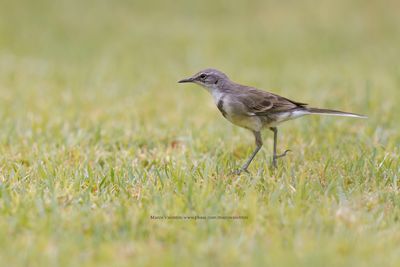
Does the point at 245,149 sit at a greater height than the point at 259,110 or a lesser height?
lesser

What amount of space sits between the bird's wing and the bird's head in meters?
0.27

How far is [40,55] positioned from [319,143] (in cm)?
852

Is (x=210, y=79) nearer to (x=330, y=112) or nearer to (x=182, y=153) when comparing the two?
(x=182, y=153)

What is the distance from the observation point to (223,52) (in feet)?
50.2

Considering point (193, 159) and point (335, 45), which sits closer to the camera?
point (193, 159)

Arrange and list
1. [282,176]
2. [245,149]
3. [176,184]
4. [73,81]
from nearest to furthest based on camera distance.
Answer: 1. [176,184]
2. [282,176]
3. [245,149]
4. [73,81]

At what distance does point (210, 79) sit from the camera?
6.54 m

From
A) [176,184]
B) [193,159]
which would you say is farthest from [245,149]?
[176,184]

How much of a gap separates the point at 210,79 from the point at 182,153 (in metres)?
0.84

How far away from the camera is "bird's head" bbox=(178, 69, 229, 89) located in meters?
6.51

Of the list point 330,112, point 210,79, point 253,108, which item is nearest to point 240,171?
point 253,108

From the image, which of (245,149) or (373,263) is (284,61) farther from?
(373,263)

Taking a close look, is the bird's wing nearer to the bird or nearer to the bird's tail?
the bird

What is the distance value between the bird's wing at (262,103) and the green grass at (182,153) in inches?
20.7
